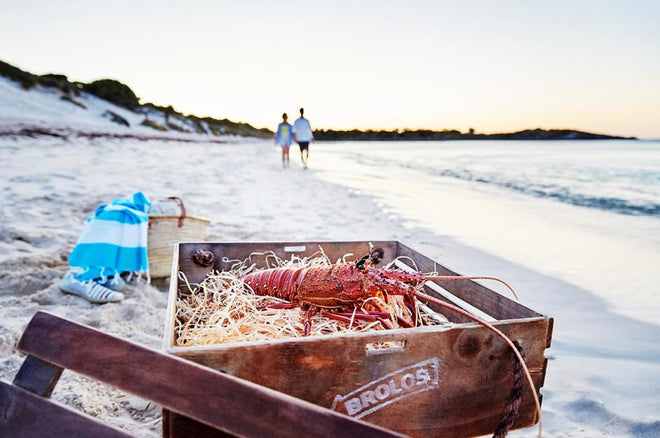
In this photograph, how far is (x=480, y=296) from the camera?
240 centimetres

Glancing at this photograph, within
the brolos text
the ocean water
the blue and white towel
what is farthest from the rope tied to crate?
the blue and white towel

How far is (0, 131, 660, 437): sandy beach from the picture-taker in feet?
8.07

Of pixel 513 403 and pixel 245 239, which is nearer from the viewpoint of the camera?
pixel 513 403

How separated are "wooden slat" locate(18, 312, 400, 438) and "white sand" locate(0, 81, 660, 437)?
48.2 inches

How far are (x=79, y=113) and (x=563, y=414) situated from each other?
106 feet

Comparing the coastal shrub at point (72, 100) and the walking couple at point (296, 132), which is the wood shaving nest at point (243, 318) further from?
the coastal shrub at point (72, 100)

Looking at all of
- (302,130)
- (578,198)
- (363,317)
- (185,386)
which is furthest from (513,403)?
(302,130)

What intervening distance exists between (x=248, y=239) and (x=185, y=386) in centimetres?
460

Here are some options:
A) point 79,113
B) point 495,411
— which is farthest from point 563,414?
point 79,113

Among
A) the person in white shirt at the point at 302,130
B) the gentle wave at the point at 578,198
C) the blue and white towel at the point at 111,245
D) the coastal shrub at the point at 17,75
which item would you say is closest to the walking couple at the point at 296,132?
the person in white shirt at the point at 302,130

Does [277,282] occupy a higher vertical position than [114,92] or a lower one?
lower

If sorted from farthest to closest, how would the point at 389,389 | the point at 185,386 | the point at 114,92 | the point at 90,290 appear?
the point at 114,92 < the point at 90,290 < the point at 389,389 < the point at 185,386

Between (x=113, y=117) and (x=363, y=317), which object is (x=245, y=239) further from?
(x=113, y=117)

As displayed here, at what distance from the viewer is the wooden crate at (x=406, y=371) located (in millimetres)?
1503
